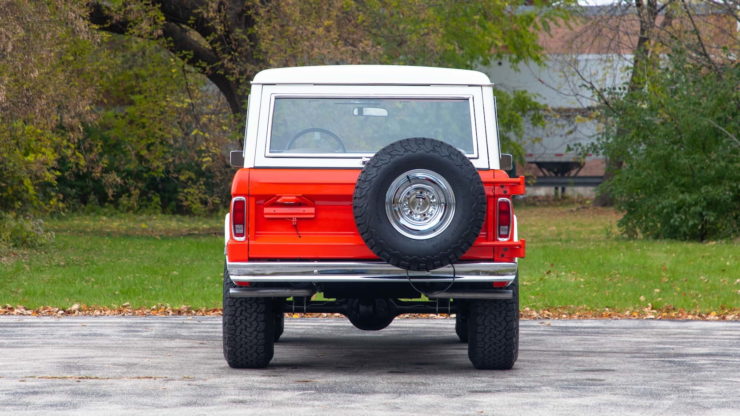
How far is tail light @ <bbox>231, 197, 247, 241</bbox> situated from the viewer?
8414mm

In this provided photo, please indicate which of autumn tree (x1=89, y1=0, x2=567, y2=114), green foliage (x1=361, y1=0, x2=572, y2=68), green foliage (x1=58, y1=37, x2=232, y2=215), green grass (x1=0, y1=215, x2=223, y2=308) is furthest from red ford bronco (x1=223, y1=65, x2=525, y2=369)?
green foliage (x1=361, y1=0, x2=572, y2=68)

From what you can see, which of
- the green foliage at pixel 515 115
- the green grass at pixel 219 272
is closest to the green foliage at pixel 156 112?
the green grass at pixel 219 272

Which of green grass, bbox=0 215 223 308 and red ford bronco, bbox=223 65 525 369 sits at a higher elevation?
red ford bronco, bbox=223 65 525 369

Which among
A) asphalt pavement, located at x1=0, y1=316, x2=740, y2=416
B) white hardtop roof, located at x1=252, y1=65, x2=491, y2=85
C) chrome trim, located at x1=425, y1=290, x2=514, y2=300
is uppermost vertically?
white hardtop roof, located at x1=252, y1=65, x2=491, y2=85

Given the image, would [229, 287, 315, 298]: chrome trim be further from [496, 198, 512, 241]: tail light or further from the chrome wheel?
[496, 198, 512, 241]: tail light

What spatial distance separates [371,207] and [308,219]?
0.57m

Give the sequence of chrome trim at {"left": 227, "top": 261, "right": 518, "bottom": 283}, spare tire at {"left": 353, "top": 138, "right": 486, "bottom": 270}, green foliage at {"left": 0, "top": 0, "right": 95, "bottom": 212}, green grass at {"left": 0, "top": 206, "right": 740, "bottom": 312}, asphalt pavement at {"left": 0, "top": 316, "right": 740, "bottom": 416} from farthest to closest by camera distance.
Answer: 1. green foliage at {"left": 0, "top": 0, "right": 95, "bottom": 212}
2. green grass at {"left": 0, "top": 206, "right": 740, "bottom": 312}
3. chrome trim at {"left": 227, "top": 261, "right": 518, "bottom": 283}
4. spare tire at {"left": 353, "top": 138, "right": 486, "bottom": 270}
5. asphalt pavement at {"left": 0, "top": 316, "right": 740, "bottom": 416}

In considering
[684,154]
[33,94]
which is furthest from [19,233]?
[684,154]

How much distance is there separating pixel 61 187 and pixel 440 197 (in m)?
27.5

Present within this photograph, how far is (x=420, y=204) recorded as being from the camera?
823 cm

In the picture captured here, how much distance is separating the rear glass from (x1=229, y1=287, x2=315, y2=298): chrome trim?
3.85 ft

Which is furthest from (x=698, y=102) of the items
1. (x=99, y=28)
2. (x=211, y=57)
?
(x=99, y=28)

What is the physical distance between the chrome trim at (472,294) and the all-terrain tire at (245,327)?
1.28m

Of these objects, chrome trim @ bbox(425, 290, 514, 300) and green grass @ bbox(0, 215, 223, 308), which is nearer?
chrome trim @ bbox(425, 290, 514, 300)
